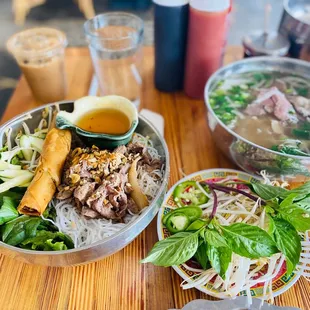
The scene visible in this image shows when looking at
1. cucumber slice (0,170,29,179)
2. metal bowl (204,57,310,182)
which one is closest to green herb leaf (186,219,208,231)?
metal bowl (204,57,310,182)

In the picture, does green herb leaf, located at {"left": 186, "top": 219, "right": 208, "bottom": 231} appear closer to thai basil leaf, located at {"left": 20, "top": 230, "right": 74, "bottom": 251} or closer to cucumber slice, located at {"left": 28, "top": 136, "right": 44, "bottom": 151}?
thai basil leaf, located at {"left": 20, "top": 230, "right": 74, "bottom": 251}

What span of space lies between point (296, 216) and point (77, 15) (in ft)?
11.7

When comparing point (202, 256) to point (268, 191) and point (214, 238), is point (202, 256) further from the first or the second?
point (268, 191)

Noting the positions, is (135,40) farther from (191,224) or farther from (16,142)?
(191,224)

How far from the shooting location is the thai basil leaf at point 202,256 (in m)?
0.93

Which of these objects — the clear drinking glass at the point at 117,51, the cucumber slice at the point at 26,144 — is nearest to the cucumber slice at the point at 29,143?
the cucumber slice at the point at 26,144

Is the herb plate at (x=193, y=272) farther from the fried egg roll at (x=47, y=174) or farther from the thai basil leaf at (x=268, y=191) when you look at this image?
the fried egg roll at (x=47, y=174)

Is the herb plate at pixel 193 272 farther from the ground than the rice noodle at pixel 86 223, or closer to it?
closer to it

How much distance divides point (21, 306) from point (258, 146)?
844 millimetres

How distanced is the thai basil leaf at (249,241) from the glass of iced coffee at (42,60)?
1.05m

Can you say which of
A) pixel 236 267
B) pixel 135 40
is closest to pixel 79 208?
pixel 236 267

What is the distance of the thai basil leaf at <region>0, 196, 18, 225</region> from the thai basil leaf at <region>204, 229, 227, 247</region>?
0.54 metres

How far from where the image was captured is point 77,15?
3830 millimetres

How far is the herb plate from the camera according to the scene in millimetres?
920
